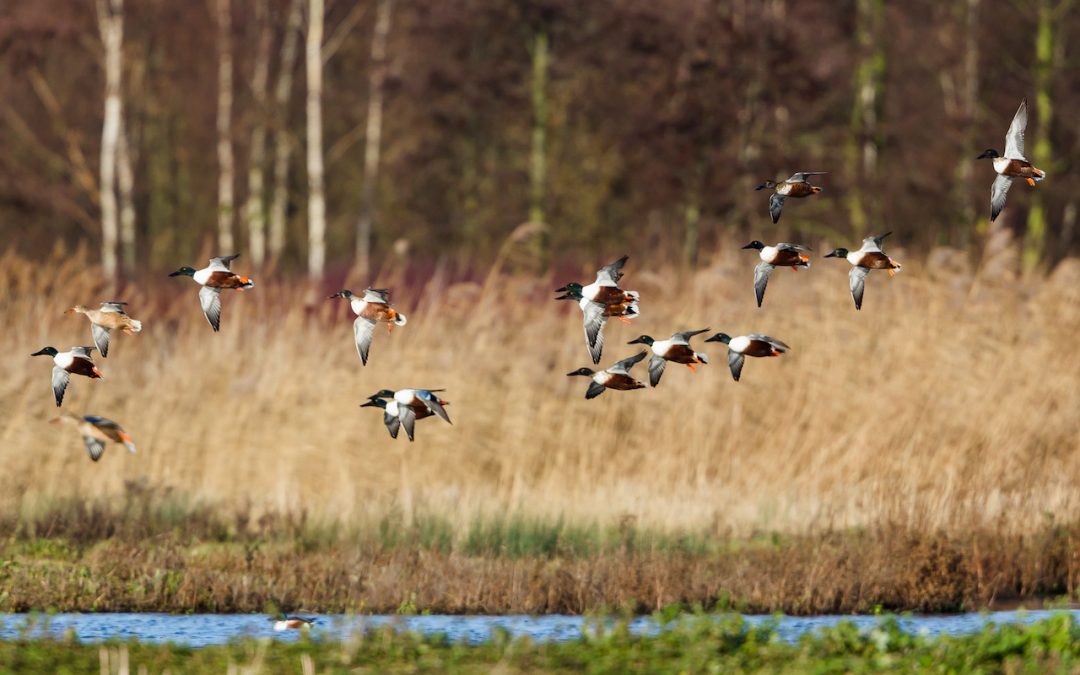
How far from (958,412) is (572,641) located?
5997 millimetres

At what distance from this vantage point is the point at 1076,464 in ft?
42.7

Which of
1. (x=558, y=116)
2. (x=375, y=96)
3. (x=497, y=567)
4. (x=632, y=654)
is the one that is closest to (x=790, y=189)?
(x=632, y=654)

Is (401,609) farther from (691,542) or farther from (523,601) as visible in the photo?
(691,542)

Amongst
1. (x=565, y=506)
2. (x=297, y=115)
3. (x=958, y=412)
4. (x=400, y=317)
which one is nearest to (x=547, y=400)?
(x=565, y=506)

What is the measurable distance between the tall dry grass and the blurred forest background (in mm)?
9352

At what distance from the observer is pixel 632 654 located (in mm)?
7859

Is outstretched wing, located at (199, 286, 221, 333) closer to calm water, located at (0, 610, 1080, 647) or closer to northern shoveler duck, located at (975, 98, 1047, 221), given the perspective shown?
calm water, located at (0, 610, 1080, 647)

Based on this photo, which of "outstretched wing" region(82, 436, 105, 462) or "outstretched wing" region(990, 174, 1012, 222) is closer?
"outstretched wing" region(990, 174, 1012, 222)

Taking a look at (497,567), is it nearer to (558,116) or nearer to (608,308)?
(608,308)

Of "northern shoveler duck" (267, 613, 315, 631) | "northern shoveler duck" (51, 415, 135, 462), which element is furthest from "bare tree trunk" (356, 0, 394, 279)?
"northern shoveler duck" (51, 415, 135, 462)

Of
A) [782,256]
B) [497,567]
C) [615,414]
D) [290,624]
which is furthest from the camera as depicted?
[615,414]

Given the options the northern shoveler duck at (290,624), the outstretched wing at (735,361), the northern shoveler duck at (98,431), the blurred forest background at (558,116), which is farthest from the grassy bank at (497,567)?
the blurred forest background at (558,116)

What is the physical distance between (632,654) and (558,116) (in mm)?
29760

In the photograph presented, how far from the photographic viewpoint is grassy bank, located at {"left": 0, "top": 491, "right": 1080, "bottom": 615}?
400 inches
